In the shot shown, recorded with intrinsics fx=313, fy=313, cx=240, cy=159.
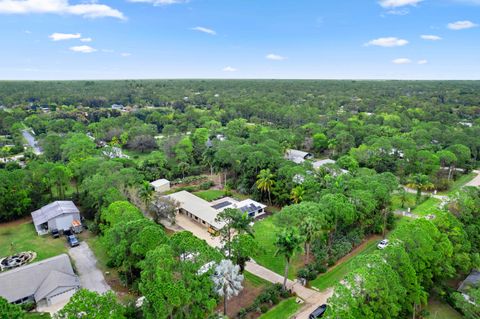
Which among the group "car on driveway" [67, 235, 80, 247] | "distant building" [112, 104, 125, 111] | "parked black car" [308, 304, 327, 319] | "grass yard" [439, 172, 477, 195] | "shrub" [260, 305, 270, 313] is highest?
"distant building" [112, 104, 125, 111]

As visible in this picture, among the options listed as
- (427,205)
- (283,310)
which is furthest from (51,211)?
(427,205)

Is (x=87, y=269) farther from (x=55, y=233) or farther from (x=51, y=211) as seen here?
(x=51, y=211)

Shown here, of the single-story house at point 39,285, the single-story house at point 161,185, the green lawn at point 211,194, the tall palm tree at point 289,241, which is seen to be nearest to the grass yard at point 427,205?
the tall palm tree at point 289,241

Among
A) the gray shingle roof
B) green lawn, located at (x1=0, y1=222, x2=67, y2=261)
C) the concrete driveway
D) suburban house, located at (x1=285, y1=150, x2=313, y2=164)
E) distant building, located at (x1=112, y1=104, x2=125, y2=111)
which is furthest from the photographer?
distant building, located at (x1=112, y1=104, x2=125, y2=111)

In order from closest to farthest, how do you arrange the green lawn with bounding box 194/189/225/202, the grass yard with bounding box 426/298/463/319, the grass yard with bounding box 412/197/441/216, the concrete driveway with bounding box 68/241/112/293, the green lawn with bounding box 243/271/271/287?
the grass yard with bounding box 426/298/463/319
the concrete driveway with bounding box 68/241/112/293
the green lawn with bounding box 243/271/271/287
the grass yard with bounding box 412/197/441/216
the green lawn with bounding box 194/189/225/202

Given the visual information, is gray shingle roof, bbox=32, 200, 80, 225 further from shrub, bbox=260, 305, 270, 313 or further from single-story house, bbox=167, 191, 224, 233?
shrub, bbox=260, 305, 270, 313

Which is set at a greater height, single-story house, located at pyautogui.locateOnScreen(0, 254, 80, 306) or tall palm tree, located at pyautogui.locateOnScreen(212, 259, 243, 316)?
tall palm tree, located at pyautogui.locateOnScreen(212, 259, 243, 316)

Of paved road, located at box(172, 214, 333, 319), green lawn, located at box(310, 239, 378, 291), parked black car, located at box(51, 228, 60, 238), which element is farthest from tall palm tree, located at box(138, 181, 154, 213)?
green lawn, located at box(310, 239, 378, 291)
